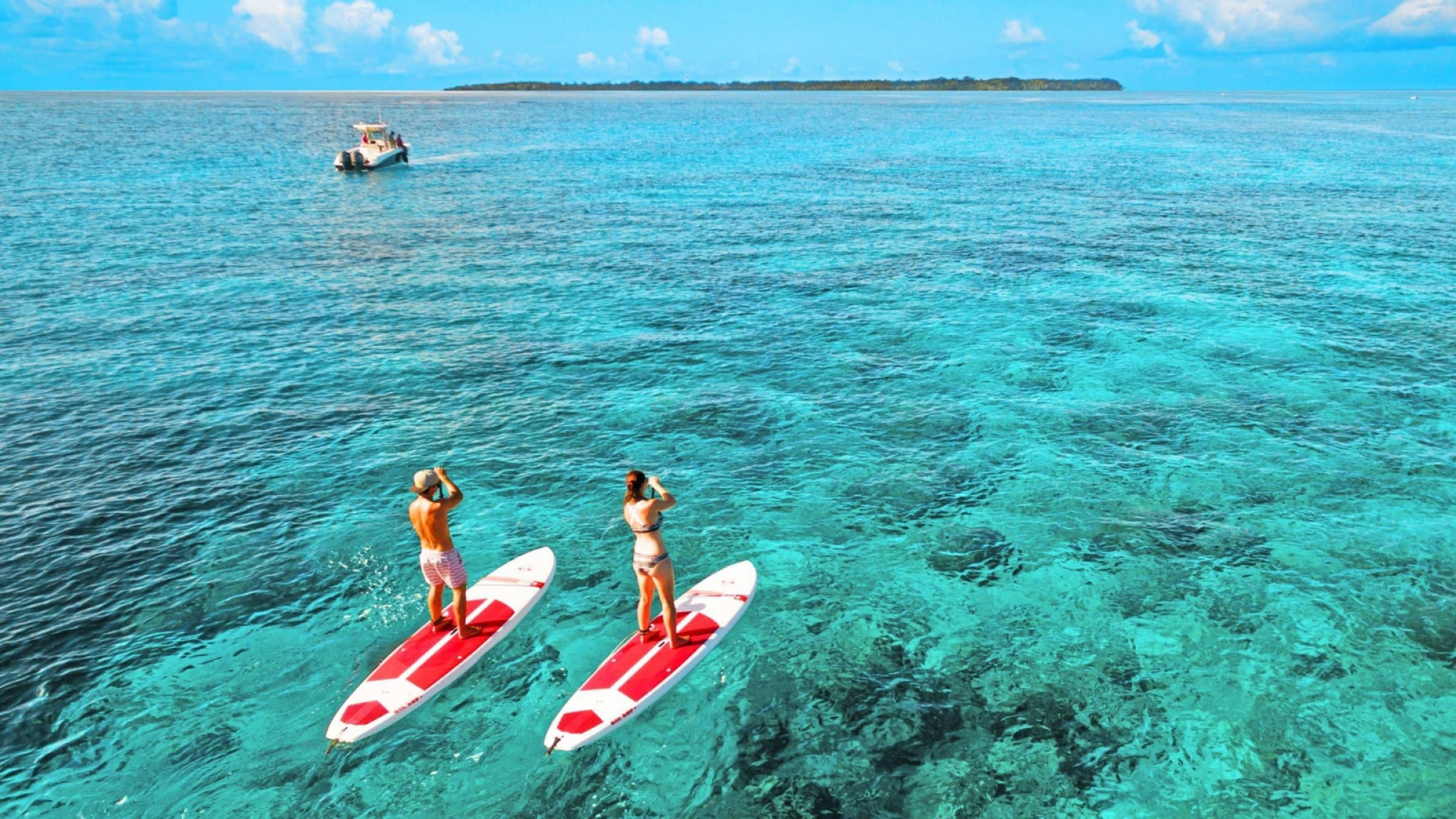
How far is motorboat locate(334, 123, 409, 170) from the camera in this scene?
86.9 m

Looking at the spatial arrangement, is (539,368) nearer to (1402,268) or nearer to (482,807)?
(482,807)

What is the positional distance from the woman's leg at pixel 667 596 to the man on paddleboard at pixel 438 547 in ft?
11.8

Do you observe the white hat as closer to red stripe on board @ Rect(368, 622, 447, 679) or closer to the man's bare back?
the man's bare back

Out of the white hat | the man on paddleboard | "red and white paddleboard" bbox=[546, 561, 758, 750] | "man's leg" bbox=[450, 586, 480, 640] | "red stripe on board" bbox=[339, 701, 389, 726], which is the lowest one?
"red stripe on board" bbox=[339, 701, 389, 726]

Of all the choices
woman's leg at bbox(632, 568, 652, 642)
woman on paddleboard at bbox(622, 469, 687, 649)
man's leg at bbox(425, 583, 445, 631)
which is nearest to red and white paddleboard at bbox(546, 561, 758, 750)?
Answer: woman's leg at bbox(632, 568, 652, 642)

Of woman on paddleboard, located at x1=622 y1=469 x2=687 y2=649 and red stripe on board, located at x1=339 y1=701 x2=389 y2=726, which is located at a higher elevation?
woman on paddleboard, located at x1=622 y1=469 x2=687 y2=649

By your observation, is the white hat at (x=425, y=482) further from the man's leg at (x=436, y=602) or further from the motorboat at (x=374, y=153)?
the motorboat at (x=374, y=153)

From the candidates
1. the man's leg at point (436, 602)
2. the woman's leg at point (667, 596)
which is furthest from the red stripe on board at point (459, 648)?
the woman's leg at point (667, 596)

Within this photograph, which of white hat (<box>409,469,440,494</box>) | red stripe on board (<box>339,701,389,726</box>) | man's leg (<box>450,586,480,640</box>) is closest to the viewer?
white hat (<box>409,469,440,494</box>)

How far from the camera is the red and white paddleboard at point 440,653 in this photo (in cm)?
1442

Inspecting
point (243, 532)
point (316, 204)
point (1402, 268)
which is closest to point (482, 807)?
point (243, 532)

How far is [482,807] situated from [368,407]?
1866 centimetres

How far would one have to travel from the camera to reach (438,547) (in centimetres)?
1497

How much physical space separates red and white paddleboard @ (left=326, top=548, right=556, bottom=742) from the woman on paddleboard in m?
3.04
